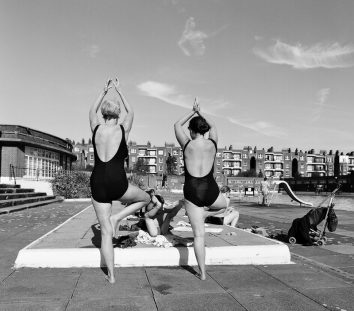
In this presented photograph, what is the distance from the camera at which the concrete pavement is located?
3.70 m

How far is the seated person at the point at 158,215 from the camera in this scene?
22.2 ft

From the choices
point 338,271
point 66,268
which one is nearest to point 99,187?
point 66,268

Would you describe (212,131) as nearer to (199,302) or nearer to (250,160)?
(199,302)

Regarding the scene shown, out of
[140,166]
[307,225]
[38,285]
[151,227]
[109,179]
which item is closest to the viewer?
[38,285]

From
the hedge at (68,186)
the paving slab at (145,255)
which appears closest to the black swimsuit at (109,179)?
the paving slab at (145,255)

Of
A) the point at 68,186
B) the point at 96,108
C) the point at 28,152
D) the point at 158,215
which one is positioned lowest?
the point at 68,186

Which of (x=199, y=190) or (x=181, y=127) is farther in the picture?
(x=181, y=127)

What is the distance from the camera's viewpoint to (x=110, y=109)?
4699 mm

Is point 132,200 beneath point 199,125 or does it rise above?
beneath

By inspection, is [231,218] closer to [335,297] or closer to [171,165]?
[335,297]

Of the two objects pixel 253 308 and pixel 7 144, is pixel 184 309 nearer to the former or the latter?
pixel 253 308

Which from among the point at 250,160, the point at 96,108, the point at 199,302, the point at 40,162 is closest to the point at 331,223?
the point at 199,302

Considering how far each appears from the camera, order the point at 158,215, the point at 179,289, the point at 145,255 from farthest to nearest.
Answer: the point at 158,215 < the point at 145,255 < the point at 179,289

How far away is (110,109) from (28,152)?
32873 mm
